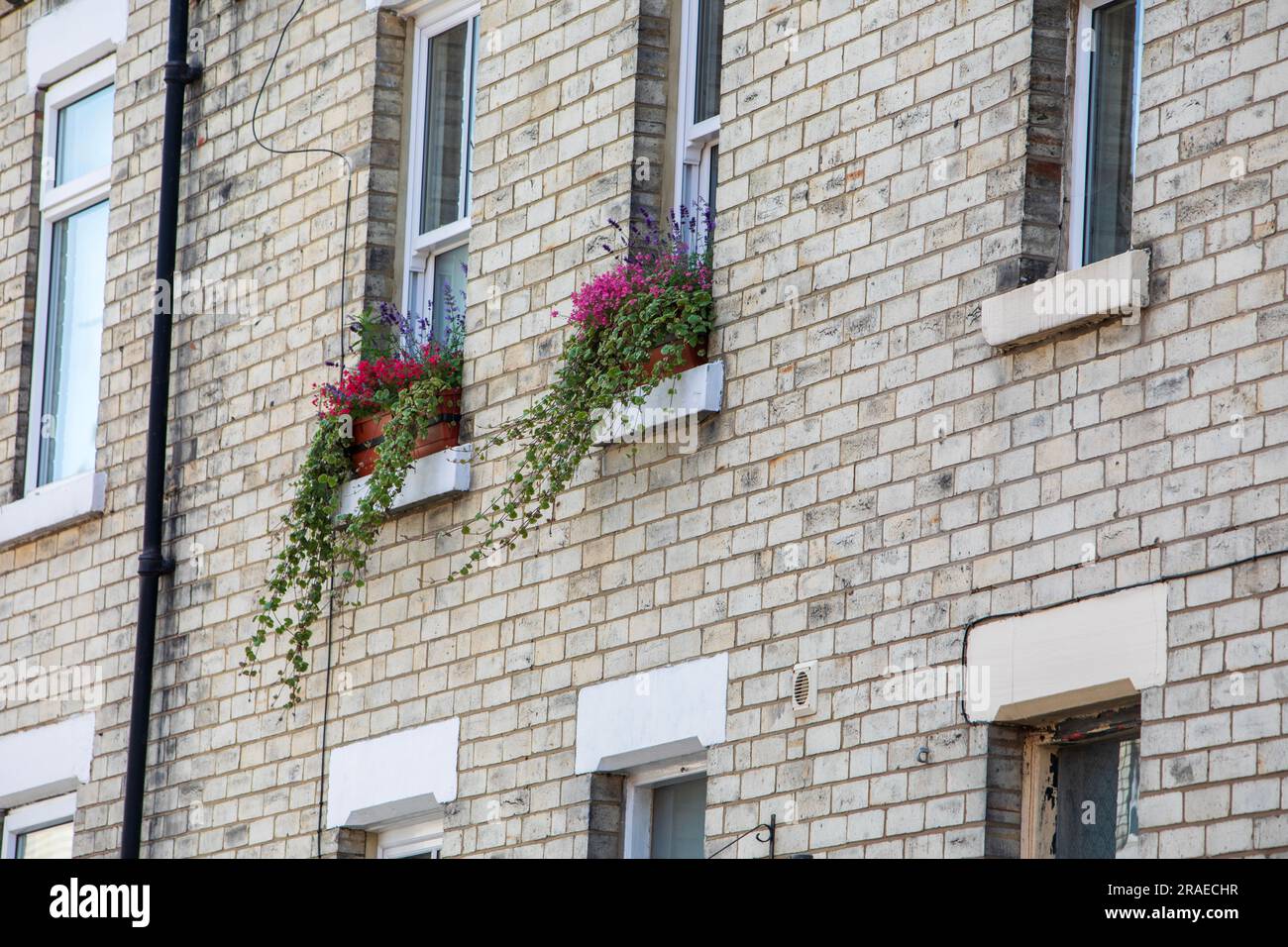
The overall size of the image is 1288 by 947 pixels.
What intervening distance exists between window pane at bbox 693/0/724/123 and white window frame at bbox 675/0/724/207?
21 mm

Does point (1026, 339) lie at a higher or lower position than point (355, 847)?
higher

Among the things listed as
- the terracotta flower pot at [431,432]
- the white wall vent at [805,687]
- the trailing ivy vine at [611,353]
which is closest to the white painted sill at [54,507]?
the terracotta flower pot at [431,432]

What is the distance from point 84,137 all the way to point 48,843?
361 centimetres

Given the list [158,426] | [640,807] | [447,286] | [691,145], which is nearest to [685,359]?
[691,145]

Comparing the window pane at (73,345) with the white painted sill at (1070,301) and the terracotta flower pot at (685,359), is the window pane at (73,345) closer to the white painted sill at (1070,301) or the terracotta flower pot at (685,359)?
the terracotta flower pot at (685,359)

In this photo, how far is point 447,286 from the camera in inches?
467

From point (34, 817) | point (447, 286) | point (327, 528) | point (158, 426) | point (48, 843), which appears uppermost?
point (447, 286)

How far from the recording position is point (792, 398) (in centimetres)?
959

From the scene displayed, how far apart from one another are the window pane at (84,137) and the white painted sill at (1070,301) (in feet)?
21.3

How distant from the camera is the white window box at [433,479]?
36.0 ft

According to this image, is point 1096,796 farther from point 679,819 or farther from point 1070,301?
point 679,819
